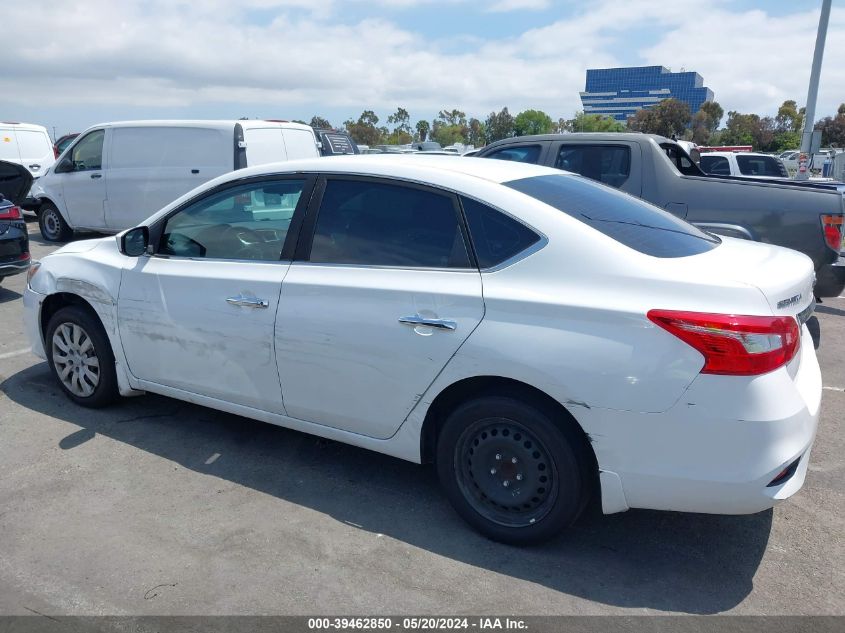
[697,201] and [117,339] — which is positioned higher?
[697,201]

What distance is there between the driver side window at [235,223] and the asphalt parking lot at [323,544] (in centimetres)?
118

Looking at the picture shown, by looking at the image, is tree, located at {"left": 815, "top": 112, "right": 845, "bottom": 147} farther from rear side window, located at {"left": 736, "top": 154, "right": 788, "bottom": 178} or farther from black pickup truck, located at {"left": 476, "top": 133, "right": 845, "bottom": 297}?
black pickup truck, located at {"left": 476, "top": 133, "right": 845, "bottom": 297}

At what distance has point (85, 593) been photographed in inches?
116

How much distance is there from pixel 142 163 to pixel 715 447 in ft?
32.6

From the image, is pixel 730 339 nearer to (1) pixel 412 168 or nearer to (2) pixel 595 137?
(1) pixel 412 168

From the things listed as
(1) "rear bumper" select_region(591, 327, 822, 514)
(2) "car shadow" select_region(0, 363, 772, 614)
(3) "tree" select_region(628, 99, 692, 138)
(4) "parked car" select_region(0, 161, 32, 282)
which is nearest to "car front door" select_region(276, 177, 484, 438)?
(2) "car shadow" select_region(0, 363, 772, 614)

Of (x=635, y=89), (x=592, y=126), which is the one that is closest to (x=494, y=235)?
(x=592, y=126)

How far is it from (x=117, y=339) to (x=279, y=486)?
1482mm

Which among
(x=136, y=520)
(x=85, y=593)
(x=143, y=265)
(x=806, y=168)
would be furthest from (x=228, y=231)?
(x=806, y=168)

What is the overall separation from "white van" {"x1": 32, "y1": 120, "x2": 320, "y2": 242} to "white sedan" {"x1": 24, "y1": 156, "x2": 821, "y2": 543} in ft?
18.9

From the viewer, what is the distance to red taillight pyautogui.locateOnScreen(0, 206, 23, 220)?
7648 mm

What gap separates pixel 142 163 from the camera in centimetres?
1067

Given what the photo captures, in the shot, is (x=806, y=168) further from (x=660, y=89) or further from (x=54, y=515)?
(x=660, y=89)

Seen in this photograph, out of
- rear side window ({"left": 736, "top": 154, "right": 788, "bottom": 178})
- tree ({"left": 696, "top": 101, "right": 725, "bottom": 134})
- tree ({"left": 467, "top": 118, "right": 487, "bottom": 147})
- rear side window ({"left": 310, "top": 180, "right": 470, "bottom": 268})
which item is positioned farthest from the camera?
tree ({"left": 467, "top": 118, "right": 487, "bottom": 147})
